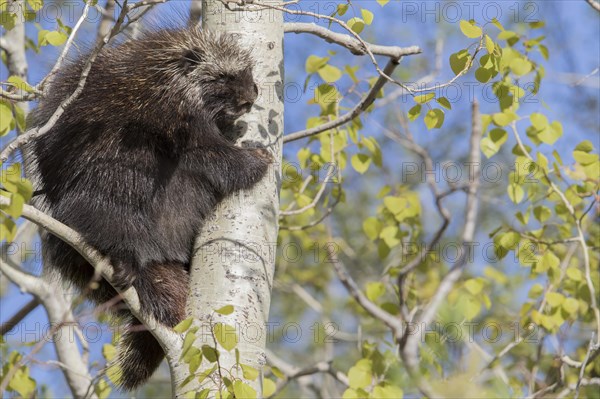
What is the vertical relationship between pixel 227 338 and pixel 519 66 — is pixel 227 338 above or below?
below

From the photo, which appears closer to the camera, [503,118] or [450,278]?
[450,278]

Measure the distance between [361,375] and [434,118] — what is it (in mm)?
1073

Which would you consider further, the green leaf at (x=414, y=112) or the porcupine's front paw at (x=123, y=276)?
the green leaf at (x=414, y=112)

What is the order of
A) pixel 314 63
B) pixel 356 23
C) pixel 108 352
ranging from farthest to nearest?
pixel 108 352
pixel 314 63
pixel 356 23

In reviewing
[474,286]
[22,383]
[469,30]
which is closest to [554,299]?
[474,286]

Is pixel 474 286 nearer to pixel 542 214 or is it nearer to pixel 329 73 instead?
pixel 542 214

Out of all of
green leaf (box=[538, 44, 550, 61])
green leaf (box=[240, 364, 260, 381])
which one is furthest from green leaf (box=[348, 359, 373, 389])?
green leaf (box=[538, 44, 550, 61])

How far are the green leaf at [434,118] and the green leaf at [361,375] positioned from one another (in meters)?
1.02

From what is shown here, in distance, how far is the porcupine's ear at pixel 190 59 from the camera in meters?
3.57

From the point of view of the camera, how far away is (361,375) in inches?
125

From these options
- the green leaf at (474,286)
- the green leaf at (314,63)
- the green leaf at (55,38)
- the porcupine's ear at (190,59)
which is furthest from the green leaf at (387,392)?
the green leaf at (55,38)

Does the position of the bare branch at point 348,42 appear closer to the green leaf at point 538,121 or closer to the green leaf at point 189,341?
the green leaf at point 538,121

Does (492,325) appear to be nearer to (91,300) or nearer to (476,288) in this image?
(476,288)

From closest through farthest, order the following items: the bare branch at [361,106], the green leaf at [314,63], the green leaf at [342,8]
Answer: the green leaf at [342,8] → the bare branch at [361,106] → the green leaf at [314,63]
